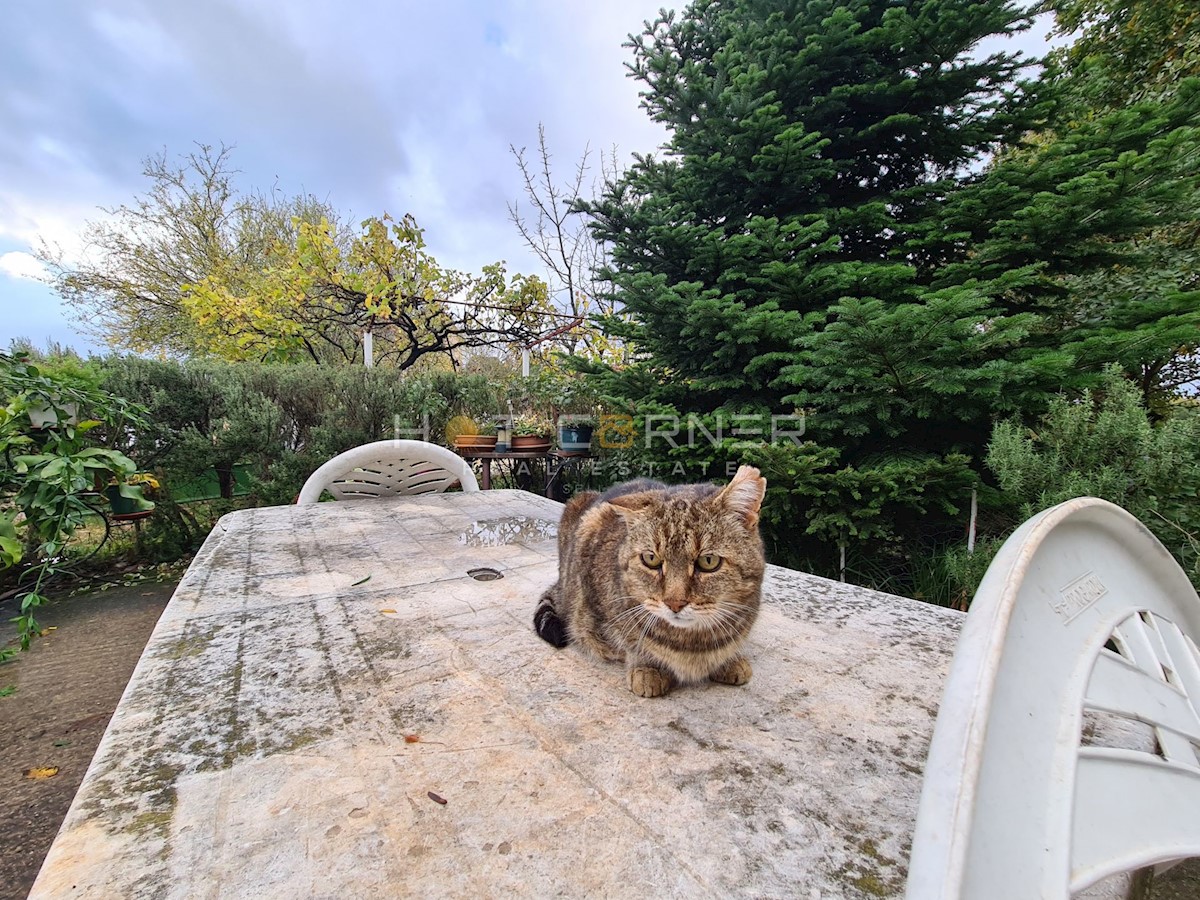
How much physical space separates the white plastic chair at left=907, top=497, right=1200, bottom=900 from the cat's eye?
650mm

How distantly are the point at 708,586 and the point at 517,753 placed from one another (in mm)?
500

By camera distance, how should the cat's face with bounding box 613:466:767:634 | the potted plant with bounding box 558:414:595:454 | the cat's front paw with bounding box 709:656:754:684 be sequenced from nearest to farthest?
the cat's face with bounding box 613:466:767:634 → the cat's front paw with bounding box 709:656:754:684 → the potted plant with bounding box 558:414:595:454

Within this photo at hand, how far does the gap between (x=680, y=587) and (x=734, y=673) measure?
0.31 meters

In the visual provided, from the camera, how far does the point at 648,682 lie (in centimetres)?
114

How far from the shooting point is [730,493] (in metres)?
1.15

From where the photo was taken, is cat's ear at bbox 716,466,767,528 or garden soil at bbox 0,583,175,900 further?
garden soil at bbox 0,583,175,900

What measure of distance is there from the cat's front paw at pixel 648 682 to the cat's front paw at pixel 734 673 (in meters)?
0.13

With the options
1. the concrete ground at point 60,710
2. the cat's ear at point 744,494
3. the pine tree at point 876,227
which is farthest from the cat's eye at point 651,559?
the pine tree at point 876,227

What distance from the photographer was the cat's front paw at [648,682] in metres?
1.14

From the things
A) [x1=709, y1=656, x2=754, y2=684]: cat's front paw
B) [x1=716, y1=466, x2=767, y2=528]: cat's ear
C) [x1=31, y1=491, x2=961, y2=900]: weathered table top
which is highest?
[x1=716, y1=466, x2=767, y2=528]: cat's ear

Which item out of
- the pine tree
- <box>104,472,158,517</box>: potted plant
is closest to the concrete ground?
<box>104,472,158,517</box>: potted plant

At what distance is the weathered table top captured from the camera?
70cm

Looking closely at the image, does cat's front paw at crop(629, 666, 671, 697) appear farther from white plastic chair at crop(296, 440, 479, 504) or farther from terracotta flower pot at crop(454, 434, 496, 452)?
terracotta flower pot at crop(454, 434, 496, 452)

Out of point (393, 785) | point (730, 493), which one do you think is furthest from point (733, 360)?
point (393, 785)
